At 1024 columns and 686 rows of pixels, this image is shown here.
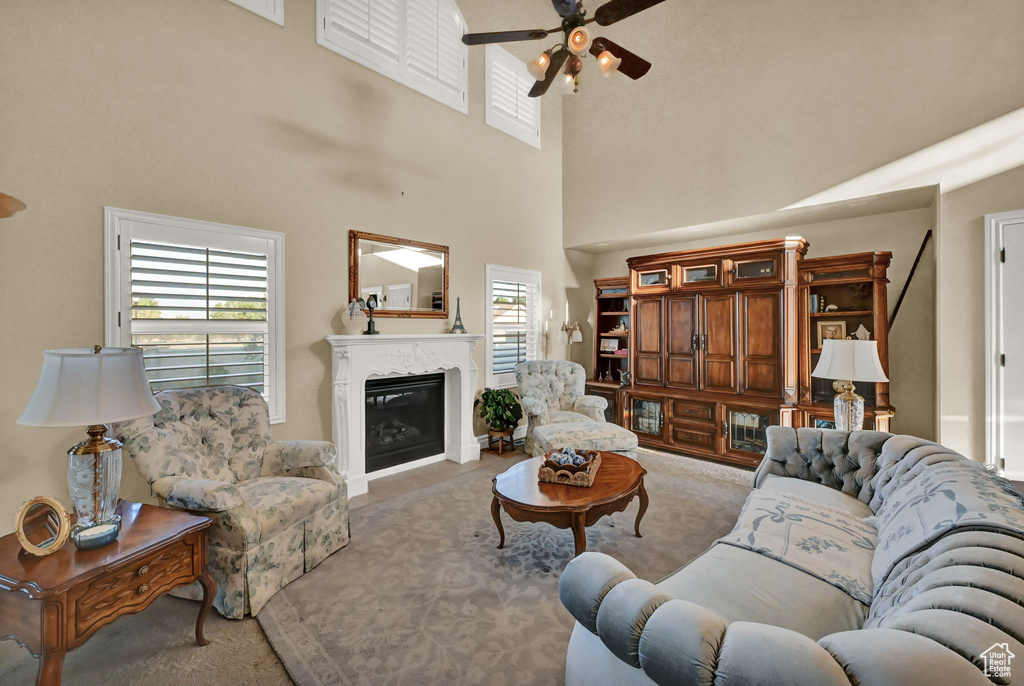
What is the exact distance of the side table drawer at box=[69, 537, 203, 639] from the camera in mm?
1546

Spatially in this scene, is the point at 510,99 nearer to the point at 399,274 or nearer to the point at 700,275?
the point at 399,274

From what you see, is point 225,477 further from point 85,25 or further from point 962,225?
point 962,225

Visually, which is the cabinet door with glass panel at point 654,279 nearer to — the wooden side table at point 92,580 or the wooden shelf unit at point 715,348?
the wooden shelf unit at point 715,348

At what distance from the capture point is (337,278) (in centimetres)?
389

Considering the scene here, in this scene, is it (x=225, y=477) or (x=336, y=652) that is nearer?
(x=336, y=652)

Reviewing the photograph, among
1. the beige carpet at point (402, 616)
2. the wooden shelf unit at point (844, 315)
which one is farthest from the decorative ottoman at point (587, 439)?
the wooden shelf unit at point (844, 315)

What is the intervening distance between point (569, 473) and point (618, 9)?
2837 mm

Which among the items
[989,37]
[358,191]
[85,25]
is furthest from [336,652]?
[989,37]

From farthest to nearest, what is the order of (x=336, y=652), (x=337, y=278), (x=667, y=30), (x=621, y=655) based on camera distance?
(x=667, y=30), (x=337, y=278), (x=336, y=652), (x=621, y=655)

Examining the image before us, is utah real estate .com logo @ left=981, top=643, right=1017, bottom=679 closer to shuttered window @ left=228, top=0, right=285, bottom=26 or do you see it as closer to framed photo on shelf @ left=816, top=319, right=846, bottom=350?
framed photo on shelf @ left=816, top=319, right=846, bottom=350

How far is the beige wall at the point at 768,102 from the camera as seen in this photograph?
11.3 ft

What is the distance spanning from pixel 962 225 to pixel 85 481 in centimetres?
574

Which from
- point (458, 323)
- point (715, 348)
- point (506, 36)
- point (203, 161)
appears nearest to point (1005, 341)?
point (715, 348)

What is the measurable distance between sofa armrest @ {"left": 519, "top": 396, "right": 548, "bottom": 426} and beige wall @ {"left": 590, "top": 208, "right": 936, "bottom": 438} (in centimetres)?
348
